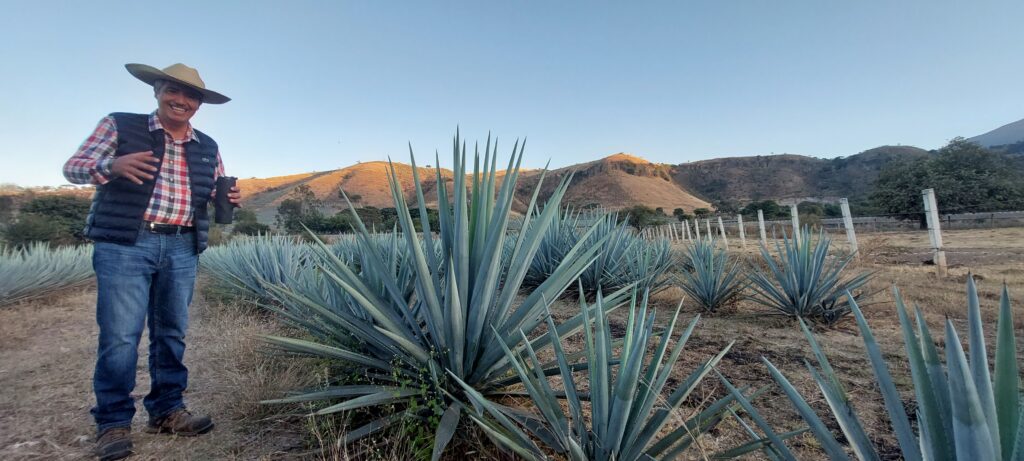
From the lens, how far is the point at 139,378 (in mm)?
2990

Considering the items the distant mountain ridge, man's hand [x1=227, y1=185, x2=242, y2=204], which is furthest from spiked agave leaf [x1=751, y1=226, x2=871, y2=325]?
the distant mountain ridge

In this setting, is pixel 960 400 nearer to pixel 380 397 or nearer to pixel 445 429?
pixel 445 429

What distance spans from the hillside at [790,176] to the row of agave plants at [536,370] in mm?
66286

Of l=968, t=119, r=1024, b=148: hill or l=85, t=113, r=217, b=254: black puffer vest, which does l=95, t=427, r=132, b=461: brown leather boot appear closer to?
l=85, t=113, r=217, b=254: black puffer vest

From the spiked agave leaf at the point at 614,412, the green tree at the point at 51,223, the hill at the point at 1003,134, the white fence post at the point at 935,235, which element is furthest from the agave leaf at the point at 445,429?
the hill at the point at 1003,134

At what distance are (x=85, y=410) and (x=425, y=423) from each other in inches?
82.6

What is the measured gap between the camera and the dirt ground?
1.89 m

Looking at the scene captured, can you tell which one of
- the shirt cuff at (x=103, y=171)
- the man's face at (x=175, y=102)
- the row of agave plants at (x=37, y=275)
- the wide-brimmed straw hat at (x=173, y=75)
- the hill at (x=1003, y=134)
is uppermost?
the hill at (x=1003, y=134)

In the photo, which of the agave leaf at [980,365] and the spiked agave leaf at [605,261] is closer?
the agave leaf at [980,365]

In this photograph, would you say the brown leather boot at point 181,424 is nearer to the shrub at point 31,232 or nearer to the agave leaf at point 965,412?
the agave leaf at point 965,412

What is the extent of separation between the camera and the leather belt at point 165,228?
196 cm

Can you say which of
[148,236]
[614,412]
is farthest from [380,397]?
[148,236]

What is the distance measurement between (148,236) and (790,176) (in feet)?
274

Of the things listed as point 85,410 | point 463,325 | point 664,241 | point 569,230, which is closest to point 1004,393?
point 463,325
